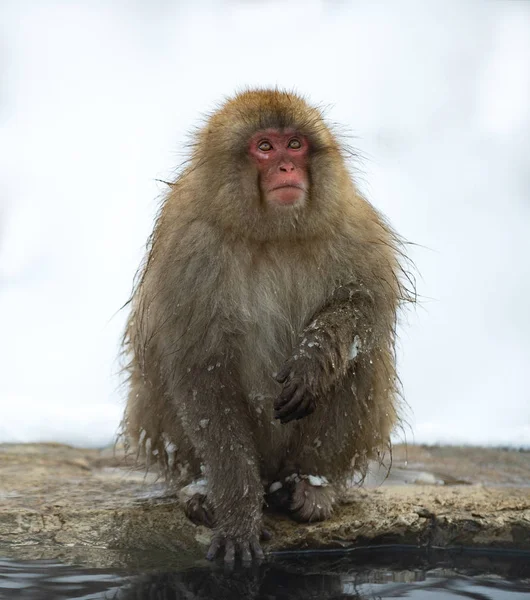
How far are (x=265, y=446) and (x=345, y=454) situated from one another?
1.04 feet

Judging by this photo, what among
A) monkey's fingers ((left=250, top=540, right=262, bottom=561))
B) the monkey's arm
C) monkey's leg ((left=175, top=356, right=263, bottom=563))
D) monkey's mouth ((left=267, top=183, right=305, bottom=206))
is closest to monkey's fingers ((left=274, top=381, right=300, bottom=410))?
the monkey's arm

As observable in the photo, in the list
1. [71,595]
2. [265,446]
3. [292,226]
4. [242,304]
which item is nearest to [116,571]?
[71,595]

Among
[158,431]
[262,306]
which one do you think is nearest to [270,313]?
[262,306]

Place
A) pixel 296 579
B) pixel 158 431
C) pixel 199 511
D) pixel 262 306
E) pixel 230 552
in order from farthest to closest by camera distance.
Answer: pixel 158 431 < pixel 199 511 < pixel 262 306 < pixel 230 552 < pixel 296 579

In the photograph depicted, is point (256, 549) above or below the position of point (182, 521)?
below

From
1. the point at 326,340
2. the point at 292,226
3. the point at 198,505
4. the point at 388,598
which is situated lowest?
the point at 388,598

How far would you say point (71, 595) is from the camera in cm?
334

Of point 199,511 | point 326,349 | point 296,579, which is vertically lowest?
point 296,579

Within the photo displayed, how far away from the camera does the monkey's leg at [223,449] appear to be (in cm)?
379

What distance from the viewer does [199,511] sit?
398 cm

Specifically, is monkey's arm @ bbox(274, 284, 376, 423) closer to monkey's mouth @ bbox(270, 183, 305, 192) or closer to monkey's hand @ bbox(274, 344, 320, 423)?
monkey's hand @ bbox(274, 344, 320, 423)

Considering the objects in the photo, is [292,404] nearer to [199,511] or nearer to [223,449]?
[223,449]

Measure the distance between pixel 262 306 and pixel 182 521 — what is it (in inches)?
35.0

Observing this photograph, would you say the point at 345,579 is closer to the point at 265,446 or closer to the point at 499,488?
the point at 265,446
